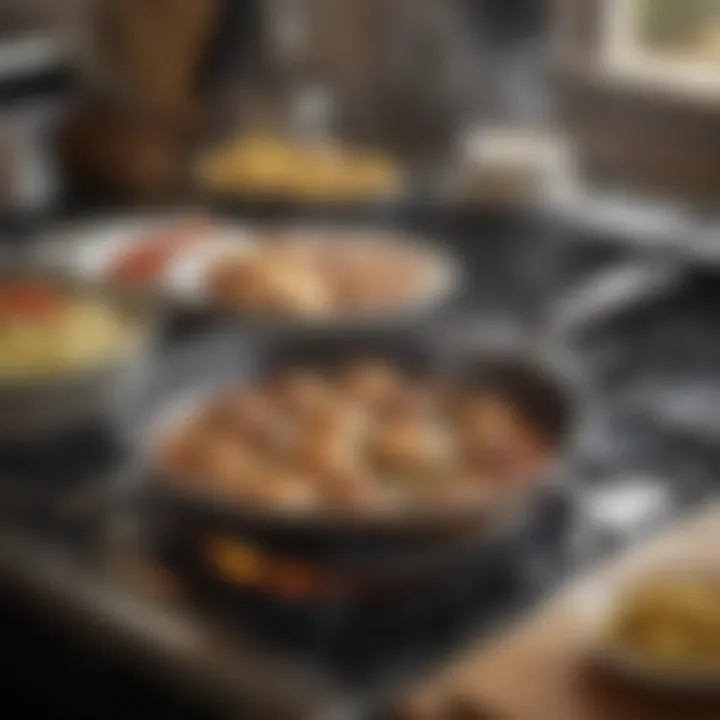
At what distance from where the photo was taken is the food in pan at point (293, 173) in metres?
1.32

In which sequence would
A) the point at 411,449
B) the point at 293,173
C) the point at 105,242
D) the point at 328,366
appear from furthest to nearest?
the point at 293,173 → the point at 105,242 → the point at 328,366 → the point at 411,449

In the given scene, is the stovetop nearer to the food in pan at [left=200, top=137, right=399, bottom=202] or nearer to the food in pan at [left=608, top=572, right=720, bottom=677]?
the food in pan at [left=608, top=572, right=720, bottom=677]

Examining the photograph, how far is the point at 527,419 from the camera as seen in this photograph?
861mm

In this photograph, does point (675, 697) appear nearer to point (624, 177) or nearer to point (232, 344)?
point (232, 344)

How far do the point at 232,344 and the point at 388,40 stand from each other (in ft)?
2.40

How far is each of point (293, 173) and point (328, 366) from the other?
1.46ft

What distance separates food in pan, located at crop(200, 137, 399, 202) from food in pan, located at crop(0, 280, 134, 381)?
1.03ft

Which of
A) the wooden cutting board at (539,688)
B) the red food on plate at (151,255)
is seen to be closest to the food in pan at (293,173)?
the red food on plate at (151,255)

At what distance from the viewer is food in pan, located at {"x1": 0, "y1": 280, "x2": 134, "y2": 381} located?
3.05 ft

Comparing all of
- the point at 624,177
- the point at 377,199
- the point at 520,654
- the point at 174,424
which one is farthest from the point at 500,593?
the point at 624,177

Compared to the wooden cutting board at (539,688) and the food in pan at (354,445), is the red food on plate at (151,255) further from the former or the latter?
the wooden cutting board at (539,688)

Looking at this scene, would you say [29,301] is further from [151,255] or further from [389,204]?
[389,204]

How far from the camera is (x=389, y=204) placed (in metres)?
1.29

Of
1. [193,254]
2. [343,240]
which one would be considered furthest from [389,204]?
[193,254]
